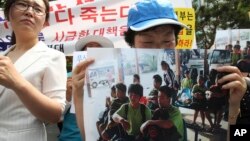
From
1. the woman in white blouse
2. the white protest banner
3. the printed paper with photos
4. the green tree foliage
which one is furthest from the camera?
the green tree foliage

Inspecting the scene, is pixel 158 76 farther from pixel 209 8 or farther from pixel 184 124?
pixel 209 8

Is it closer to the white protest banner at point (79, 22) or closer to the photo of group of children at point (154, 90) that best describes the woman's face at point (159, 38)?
the photo of group of children at point (154, 90)

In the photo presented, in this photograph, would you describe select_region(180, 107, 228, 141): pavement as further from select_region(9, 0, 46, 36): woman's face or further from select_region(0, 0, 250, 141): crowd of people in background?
select_region(9, 0, 46, 36): woman's face

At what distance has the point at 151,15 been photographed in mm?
1263

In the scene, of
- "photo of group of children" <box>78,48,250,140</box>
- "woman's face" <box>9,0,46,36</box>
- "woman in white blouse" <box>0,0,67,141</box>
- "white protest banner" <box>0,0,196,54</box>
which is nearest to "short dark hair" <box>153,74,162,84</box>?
"photo of group of children" <box>78,48,250,140</box>

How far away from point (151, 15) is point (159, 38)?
0.09m

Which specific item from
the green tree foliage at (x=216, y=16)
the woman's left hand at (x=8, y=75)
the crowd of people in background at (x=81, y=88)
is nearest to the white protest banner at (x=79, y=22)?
the crowd of people in background at (x=81, y=88)

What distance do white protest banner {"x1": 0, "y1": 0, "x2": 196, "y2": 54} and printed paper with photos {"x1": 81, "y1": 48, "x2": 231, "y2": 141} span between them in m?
1.91

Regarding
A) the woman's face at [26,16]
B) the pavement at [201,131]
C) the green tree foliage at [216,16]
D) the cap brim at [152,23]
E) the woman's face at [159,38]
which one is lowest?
the pavement at [201,131]

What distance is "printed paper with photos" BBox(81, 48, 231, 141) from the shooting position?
3.48ft

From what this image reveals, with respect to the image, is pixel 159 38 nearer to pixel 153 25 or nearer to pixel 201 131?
pixel 153 25

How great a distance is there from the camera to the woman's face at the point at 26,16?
53.2 inches

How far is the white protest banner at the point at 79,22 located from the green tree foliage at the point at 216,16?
8.17m

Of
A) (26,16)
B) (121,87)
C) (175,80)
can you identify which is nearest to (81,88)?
(121,87)
